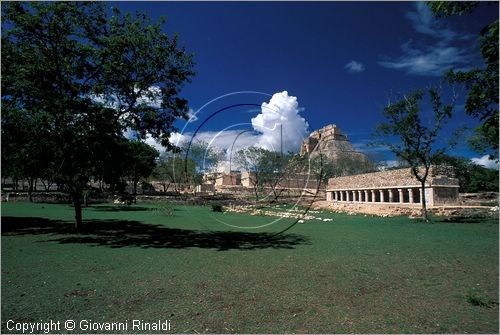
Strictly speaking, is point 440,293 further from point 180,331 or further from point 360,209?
point 360,209

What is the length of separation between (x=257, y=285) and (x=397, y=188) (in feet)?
127

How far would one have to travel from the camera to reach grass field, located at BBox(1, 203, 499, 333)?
5.72 meters

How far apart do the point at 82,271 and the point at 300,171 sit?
68456 millimetres

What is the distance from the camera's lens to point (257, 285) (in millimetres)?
7859

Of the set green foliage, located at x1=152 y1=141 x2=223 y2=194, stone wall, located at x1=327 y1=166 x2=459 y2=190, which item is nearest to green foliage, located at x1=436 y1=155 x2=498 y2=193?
stone wall, located at x1=327 y1=166 x2=459 y2=190

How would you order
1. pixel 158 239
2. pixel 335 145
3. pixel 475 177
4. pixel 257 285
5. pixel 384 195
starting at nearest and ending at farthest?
1. pixel 257 285
2. pixel 158 239
3. pixel 384 195
4. pixel 475 177
5. pixel 335 145

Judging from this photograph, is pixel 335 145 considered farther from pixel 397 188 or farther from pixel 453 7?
pixel 453 7

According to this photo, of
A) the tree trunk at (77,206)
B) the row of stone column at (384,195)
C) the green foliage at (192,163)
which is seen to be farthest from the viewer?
the green foliage at (192,163)

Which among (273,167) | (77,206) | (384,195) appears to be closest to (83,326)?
(77,206)

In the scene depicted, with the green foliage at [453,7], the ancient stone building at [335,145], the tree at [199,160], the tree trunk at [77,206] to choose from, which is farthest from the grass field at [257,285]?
the ancient stone building at [335,145]

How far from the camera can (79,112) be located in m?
14.7

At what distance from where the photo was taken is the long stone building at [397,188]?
117 ft

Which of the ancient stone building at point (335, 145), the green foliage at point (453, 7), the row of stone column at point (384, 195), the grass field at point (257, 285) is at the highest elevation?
the ancient stone building at point (335, 145)

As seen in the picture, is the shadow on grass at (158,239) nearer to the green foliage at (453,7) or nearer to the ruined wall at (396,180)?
the green foliage at (453,7)
